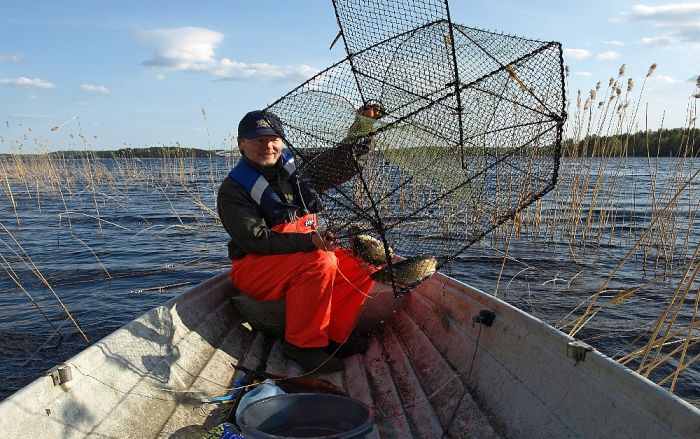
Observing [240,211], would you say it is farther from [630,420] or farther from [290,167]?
[630,420]

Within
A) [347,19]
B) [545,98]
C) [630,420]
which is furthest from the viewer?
[347,19]

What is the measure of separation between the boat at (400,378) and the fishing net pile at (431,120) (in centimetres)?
51

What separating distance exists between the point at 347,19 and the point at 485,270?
486 centimetres

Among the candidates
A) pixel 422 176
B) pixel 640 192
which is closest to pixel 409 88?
pixel 422 176

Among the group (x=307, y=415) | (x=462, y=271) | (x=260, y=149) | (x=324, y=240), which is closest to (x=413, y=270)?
(x=324, y=240)

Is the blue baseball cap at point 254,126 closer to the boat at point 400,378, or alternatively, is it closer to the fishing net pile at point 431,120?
the fishing net pile at point 431,120

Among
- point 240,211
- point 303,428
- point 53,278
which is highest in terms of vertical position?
point 240,211

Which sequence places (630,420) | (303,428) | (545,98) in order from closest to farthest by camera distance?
(630,420), (303,428), (545,98)

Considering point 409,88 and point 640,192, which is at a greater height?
point 409,88

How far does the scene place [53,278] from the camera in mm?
7039

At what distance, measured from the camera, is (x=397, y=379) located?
3215 mm

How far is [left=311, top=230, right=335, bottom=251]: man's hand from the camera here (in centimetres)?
305

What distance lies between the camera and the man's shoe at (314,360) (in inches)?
128

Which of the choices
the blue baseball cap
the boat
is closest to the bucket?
the boat
